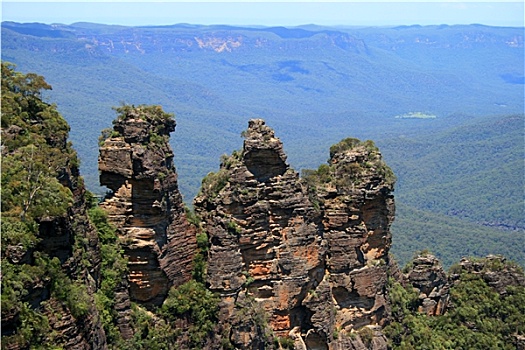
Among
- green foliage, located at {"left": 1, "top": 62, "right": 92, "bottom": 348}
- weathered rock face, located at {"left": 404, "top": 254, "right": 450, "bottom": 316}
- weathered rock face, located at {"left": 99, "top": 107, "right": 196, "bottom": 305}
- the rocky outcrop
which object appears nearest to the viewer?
green foliage, located at {"left": 1, "top": 62, "right": 92, "bottom": 348}

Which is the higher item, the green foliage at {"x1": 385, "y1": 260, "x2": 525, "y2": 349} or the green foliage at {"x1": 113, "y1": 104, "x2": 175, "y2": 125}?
the green foliage at {"x1": 113, "y1": 104, "x2": 175, "y2": 125}

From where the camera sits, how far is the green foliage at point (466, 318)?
35188 millimetres

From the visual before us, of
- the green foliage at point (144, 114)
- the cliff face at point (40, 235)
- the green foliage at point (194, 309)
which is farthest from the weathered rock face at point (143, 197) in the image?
the cliff face at point (40, 235)

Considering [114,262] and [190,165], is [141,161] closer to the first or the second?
[114,262]

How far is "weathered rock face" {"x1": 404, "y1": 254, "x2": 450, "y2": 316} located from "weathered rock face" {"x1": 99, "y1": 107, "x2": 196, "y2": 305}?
15.7m

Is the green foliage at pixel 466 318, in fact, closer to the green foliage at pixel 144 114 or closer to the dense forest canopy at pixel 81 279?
the dense forest canopy at pixel 81 279

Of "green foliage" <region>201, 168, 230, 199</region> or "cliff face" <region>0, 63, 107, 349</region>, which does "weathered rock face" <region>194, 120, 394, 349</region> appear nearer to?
"green foliage" <region>201, 168, 230, 199</region>

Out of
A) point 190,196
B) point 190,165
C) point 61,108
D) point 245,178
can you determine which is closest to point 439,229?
point 190,196

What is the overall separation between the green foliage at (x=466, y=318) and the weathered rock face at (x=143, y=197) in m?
13.1

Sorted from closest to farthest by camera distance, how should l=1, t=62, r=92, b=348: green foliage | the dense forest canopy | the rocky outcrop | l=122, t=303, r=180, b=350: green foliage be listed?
l=1, t=62, r=92, b=348: green foliage < the dense forest canopy < l=122, t=303, r=180, b=350: green foliage < the rocky outcrop

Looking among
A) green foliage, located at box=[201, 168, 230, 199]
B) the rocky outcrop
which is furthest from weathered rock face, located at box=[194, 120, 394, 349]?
the rocky outcrop

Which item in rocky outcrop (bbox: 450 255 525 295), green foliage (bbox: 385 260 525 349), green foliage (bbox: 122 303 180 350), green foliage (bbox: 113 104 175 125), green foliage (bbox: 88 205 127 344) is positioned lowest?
green foliage (bbox: 385 260 525 349)

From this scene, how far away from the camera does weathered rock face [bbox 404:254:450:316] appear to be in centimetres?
3759

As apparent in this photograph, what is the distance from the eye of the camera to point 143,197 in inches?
1050
